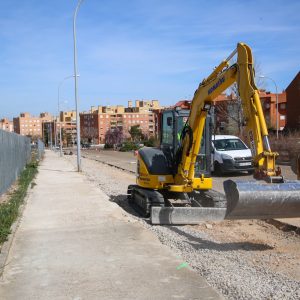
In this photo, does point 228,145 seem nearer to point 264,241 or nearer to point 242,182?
point 264,241

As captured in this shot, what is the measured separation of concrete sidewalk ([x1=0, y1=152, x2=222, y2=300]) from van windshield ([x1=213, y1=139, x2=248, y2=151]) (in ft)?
45.3

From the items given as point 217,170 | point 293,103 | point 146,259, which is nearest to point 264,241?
point 146,259

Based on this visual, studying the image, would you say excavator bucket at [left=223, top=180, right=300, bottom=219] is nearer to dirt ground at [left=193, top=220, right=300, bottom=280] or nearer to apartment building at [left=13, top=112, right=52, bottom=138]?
dirt ground at [left=193, top=220, right=300, bottom=280]

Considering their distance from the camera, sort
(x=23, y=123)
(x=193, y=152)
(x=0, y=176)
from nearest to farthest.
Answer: (x=193, y=152) < (x=0, y=176) < (x=23, y=123)

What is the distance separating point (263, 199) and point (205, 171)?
4331mm

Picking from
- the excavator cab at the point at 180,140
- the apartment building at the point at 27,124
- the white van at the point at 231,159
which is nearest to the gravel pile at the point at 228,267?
the excavator cab at the point at 180,140

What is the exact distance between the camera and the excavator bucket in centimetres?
659

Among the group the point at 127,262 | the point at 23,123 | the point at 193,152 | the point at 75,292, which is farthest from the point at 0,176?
the point at 23,123

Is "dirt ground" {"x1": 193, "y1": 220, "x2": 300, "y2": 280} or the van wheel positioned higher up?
the van wheel

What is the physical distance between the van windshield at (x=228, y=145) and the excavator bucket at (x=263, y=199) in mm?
17024

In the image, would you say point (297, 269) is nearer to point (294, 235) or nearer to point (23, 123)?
point (294, 235)

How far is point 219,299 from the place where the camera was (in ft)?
16.7

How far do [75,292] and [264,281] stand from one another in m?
2.16

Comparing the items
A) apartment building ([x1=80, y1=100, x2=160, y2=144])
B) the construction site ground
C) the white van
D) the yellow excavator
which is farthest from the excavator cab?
apartment building ([x1=80, y1=100, x2=160, y2=144])
